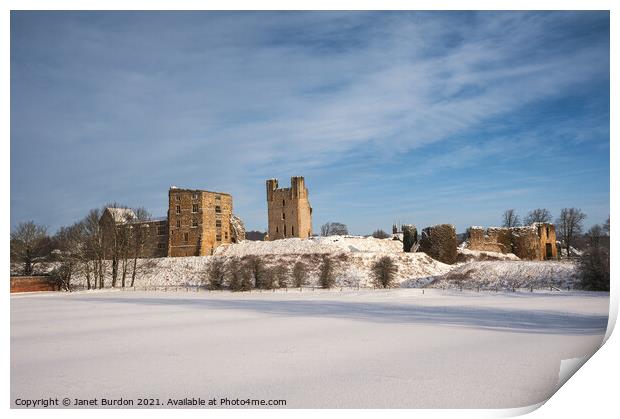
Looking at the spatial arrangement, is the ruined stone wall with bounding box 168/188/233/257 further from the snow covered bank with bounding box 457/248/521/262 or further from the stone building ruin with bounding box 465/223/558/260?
the stone building ruin with bounding box 465/223/558/260

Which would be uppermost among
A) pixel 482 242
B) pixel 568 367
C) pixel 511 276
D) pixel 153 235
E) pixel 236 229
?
pixel 236 229

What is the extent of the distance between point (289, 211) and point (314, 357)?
47.6m

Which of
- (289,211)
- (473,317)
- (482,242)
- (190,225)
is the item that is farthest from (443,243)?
(473,317)

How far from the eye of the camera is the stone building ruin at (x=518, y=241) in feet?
134

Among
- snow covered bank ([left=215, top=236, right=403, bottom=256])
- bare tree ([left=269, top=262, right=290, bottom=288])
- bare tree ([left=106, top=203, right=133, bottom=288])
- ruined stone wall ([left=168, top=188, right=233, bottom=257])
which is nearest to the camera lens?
bare tree ([left=269, top=262, right=290, bottom=288])

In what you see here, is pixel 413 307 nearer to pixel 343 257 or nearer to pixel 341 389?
pixel 341 389


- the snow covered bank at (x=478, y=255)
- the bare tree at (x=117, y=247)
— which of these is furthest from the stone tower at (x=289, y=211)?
the bare tree at (x=117, y=247)

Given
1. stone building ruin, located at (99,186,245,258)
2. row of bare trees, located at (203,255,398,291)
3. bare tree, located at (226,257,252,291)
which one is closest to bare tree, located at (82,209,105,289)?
stone building ruin, located at (99,186,245,258)

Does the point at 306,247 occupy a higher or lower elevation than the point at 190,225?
lower

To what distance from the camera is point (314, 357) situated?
24.3 ft

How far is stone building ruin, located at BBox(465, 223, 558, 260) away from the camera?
40.8 m

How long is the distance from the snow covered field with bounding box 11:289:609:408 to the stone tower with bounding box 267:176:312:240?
4167cm

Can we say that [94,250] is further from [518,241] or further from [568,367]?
[518,241]
